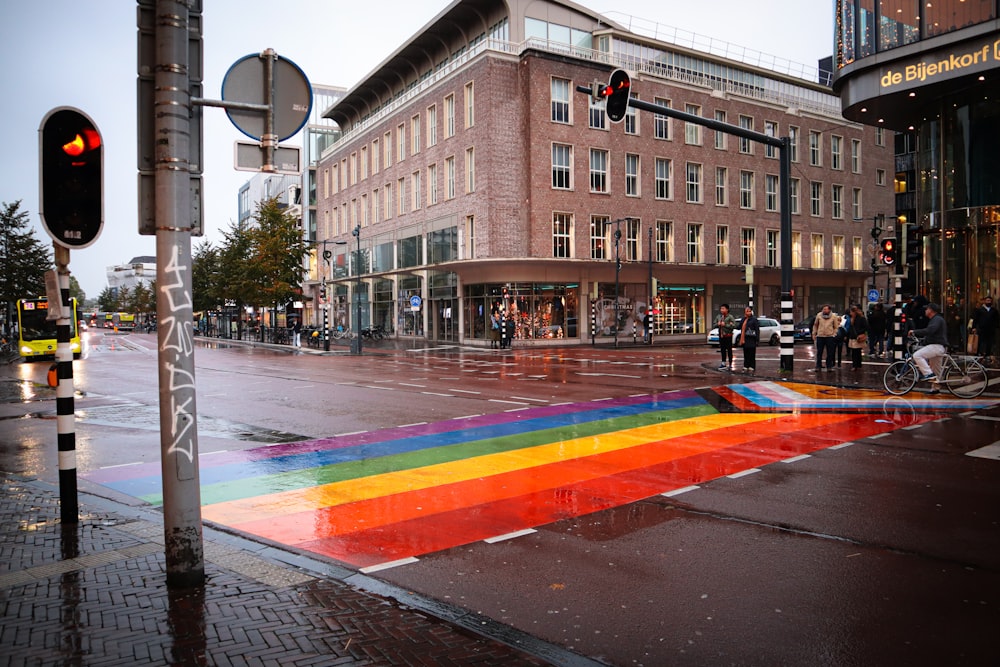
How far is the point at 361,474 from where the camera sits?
26.5 ft

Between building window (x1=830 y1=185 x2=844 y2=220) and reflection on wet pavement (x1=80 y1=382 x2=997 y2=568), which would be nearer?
reflection on wet pavement (x1=80 y1=382 x2=997 y2=568)

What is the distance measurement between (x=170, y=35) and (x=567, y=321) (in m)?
38.0

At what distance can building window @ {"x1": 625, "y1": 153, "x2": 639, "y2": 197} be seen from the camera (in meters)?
44.1

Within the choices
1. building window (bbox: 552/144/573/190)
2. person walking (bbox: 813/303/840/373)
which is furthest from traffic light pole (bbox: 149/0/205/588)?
building window (bbox: 552/144/573/190)

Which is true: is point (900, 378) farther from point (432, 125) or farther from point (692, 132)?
point (432, 125)

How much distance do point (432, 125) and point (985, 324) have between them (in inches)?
1322

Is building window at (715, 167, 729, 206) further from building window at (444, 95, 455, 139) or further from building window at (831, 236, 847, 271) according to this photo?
building window at (444, 95, 455, 139)

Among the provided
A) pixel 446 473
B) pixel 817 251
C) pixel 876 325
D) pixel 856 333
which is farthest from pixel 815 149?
pixel 446 473

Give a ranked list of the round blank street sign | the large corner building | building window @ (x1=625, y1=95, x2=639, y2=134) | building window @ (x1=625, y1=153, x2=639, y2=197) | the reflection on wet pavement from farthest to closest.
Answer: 1. building window @ (x1=625, y1=153, x2=639, y2=197)
2. building window @ (x1=625, y1=95, x2=639, y2=134)
3. the large corner building
4. the reflection on wet pavement
5. the round blank street sign

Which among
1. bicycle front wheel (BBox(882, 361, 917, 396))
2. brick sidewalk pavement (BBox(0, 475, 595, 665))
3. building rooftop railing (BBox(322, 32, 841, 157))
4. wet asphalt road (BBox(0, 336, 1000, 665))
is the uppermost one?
building rooftop railing (BBox(322, 32, 841, 157))

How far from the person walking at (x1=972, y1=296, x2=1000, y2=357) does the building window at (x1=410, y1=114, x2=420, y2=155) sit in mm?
34692

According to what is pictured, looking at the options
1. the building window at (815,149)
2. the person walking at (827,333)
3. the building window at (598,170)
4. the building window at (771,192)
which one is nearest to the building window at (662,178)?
the building window at (598,170)

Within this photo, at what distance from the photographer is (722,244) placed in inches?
1900

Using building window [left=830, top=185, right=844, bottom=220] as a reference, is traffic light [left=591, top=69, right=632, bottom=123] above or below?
below
